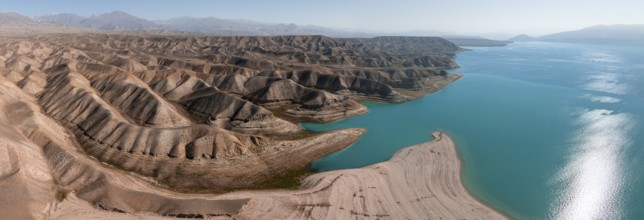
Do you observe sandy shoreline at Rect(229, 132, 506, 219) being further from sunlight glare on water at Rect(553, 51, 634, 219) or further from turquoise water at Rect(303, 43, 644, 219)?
sunlight glare on water at Rect(553, 51, 634, 219)

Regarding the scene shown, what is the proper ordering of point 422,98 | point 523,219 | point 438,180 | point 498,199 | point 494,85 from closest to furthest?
point 523,219, point 498,199, point 438,180, point 422,98, point 494,85

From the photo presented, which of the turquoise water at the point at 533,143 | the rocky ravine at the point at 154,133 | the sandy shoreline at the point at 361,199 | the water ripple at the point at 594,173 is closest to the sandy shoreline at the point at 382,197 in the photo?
the sandy shoreline at the point at 361,199

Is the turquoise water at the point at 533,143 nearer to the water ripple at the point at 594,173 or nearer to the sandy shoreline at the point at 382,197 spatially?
the water ripple at the point at 594,173

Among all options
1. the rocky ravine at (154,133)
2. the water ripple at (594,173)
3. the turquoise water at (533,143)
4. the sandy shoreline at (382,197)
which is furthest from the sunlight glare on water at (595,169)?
the rocky ravine at (154,133)

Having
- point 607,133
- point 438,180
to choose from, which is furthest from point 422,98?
point 438,180

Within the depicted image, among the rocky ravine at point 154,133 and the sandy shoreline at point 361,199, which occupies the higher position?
the rocky ravine at point 154,133

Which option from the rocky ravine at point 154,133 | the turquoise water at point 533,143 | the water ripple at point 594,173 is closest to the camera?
the rocky ravine at point 154,133

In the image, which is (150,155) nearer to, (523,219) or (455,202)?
(455,202)

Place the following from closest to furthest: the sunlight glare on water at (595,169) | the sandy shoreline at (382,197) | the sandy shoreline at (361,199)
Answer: the sandy shoreline at (361,199) < the sandy shoreline at (382,197) < the sunlight glare on water at (595,169)

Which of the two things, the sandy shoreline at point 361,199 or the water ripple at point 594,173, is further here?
the water ripple at point 594,173
